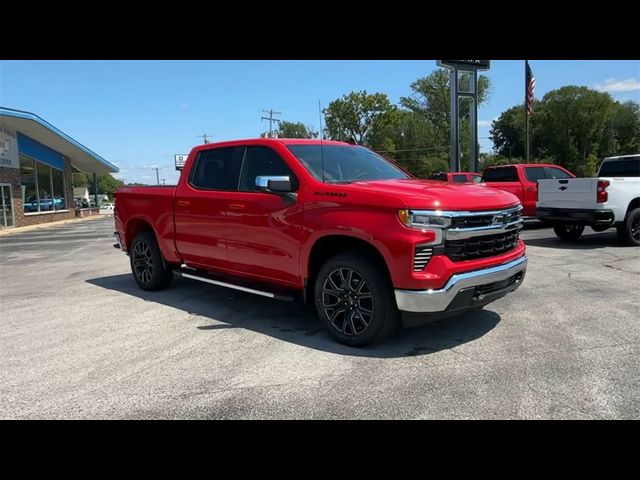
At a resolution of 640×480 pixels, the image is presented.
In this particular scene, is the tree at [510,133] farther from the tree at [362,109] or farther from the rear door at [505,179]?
the rear door at [505,179]

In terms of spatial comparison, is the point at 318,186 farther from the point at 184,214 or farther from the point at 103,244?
the point at 103,244

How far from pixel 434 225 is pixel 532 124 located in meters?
70.0

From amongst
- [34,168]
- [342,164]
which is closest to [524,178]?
[342,164]

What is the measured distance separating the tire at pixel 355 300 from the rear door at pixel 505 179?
35.5ft

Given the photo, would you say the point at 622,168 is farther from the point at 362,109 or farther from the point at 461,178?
the point at 362,109

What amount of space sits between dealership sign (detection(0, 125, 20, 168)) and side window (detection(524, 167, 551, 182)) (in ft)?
79.5

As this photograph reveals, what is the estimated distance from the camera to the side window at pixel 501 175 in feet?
48.0

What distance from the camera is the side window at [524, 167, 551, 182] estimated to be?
47.4 ft

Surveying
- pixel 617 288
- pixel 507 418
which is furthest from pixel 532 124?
pixel 507 418

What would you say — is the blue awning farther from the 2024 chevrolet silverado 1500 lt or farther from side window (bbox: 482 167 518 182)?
the 2024 chevrolet silverado 1500 lt

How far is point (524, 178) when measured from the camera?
1434 cm

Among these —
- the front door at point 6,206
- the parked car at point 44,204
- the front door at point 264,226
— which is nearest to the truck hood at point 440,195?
the front door at point 264,226

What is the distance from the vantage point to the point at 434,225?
159 inches

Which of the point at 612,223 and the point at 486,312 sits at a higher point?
the point at 612,223
